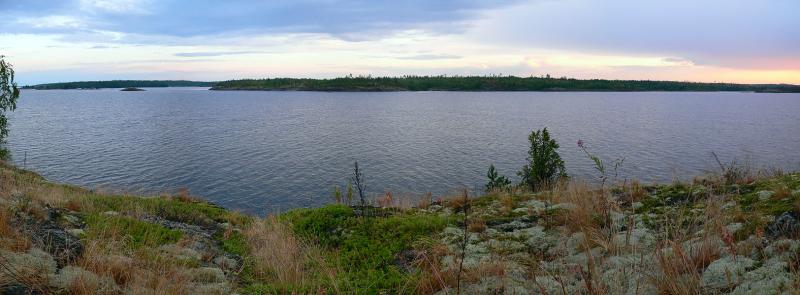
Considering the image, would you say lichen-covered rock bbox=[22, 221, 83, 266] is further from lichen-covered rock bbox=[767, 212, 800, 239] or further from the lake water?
the lake water

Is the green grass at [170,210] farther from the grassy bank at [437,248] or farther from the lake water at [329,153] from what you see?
the lake water at [329,153]

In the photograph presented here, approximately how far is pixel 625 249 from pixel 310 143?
45913 millimetres

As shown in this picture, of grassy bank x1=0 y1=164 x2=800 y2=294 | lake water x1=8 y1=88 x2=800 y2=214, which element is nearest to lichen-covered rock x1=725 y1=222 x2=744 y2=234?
grassy bank x1=0 y1=164 x2=800 y2=294

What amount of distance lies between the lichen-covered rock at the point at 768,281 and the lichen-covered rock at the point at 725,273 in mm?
71

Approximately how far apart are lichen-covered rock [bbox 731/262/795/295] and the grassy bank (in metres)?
0.01

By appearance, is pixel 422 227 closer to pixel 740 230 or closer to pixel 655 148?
pixel 740 230

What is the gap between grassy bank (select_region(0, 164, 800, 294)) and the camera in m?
4.63

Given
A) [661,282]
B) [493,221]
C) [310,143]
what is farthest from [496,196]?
[310,143]

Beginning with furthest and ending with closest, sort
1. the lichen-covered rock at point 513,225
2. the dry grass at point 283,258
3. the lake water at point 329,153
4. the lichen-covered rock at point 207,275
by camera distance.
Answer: the lake water at point 329,153 < the lichen-covered rock at point 513,225 < the dry grass at point 283,258 < the lichen-covered rock at point 207,275

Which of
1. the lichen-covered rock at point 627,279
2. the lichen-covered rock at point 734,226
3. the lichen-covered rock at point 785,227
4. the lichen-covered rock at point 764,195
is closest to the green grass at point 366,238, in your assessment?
the lichen-covered rock at point 627,279

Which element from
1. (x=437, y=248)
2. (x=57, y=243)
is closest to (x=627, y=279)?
(x=437, y=248)

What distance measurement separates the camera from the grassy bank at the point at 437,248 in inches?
182

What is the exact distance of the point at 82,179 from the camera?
31.7m

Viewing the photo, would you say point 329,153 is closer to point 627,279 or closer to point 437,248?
point 437,248
